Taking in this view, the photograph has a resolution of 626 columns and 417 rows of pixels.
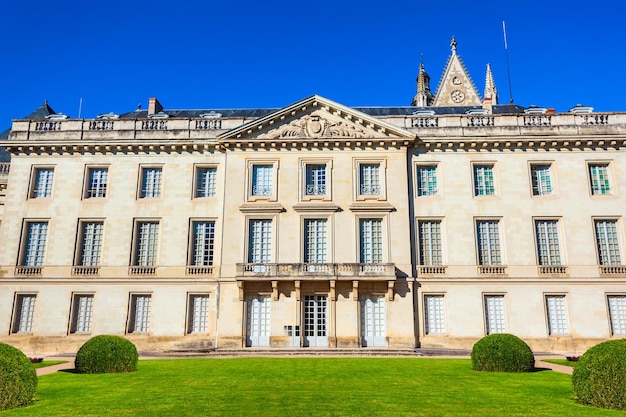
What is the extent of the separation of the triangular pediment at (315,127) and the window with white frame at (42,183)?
10.9m

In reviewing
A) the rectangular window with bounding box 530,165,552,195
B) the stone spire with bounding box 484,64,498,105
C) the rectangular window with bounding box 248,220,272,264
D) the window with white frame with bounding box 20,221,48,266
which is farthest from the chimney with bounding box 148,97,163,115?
the stone spire with bounding box 484,64,498,105

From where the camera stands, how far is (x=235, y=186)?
1133 inches

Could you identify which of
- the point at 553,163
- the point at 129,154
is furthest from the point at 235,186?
the point at 553,163

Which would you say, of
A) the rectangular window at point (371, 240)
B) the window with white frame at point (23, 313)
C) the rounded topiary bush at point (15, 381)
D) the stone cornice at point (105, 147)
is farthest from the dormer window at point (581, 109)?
the window with white frame at point (23, 313)

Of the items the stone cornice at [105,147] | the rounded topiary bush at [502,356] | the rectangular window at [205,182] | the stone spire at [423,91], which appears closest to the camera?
the rounded topiary bush at [502,356]

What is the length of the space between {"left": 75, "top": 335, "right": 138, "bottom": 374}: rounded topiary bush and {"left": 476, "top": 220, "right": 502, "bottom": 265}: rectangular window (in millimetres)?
19427

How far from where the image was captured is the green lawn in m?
10.3

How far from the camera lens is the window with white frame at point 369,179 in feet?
94.6

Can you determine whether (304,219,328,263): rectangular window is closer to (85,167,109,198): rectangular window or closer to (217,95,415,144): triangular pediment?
(217,95,415,144): triangular pediment

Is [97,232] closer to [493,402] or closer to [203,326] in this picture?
[203,326]

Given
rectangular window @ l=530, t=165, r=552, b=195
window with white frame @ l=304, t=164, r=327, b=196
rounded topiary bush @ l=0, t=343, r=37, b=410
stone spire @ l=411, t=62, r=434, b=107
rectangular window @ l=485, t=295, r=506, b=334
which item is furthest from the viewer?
stone spire @ l=411, t=62, r=434, b=107

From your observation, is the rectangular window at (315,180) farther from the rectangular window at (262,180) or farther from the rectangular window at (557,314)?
the rectangular window at (557,314)

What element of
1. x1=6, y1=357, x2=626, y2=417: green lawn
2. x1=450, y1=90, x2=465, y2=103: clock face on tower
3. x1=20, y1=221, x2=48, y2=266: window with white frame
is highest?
x1=450, y1=90, x2=465, y2=103: clock face on tower

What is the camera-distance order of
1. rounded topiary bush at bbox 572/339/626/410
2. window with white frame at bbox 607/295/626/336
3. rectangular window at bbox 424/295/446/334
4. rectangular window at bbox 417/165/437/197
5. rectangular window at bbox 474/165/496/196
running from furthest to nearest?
rectangular window at bbox 417/165/437/197
rectangular window at bbox 474/165/496/196
rectangular window at bbox 424/295/446/334
window with white frame at bbox 607/295/626/336
rounded topiary bush at bbox 572/339/626/410
